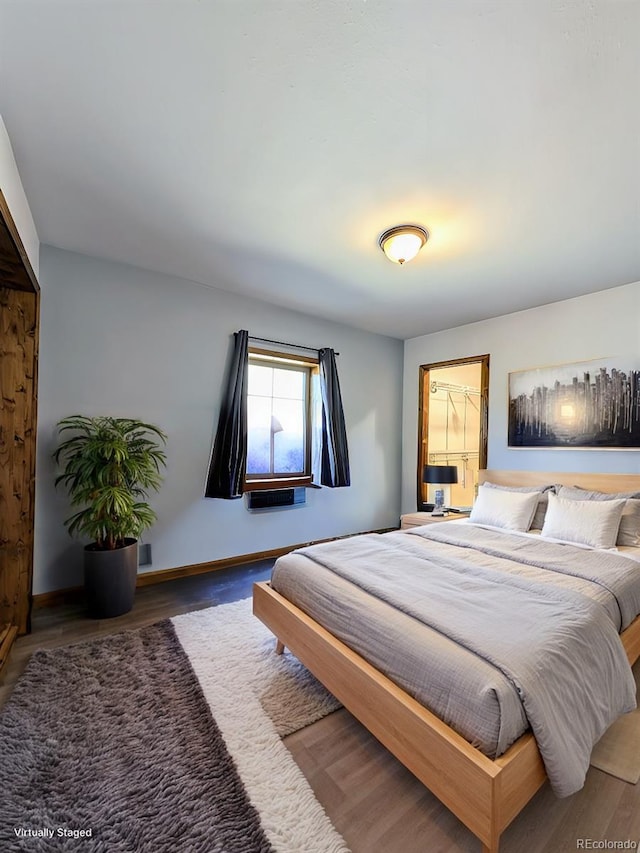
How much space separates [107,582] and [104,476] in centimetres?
74

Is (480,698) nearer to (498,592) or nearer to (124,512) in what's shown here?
(498,592)

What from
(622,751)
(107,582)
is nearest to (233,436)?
(107,582)

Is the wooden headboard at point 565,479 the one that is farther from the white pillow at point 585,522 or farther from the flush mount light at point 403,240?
the flush mount light at point 403,240

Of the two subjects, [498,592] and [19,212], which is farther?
[19,212]

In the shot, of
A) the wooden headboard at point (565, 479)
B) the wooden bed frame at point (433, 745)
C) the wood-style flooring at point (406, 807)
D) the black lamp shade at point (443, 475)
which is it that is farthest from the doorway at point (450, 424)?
the wood-style flooring at point (406, 807)

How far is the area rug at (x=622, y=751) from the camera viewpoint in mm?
1405

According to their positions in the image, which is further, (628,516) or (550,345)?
(550,345)

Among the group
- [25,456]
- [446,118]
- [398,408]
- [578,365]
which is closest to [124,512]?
[25,456]

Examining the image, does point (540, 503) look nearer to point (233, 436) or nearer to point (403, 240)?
point (403, 240)

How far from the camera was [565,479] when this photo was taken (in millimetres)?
3314

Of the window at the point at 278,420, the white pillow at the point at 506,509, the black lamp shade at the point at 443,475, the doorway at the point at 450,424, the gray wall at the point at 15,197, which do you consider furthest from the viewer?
the doorway at the point at 450,424

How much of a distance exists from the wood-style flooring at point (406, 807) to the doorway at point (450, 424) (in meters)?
3.17

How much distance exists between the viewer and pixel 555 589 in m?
1.75

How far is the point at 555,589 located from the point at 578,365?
2.47 metres
